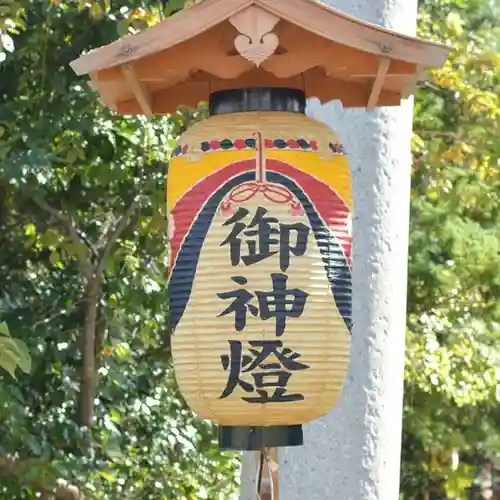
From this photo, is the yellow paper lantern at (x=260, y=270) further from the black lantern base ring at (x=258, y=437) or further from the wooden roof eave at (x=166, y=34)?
the wooden roof eave at (x=166, y=34)

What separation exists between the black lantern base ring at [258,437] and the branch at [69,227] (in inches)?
107

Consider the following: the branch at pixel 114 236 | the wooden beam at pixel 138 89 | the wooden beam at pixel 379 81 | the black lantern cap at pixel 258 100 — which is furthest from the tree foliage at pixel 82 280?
the black lantern cap at pixel 258 100

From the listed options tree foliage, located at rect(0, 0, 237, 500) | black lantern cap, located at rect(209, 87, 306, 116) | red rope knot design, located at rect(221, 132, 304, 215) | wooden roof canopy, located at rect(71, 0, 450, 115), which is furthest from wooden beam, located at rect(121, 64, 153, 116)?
tree foliage, located at rect(0, 0, 237, 500)

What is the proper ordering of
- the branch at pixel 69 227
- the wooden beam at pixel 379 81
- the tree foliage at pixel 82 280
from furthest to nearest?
the branch at pixel 69 227
the tree foliage at pixel 82 280
the wooden beam at pixel 379 81

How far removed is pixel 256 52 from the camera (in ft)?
7.49

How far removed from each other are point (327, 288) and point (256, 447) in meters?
0.37

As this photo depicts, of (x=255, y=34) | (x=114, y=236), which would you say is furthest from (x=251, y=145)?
(x=114, y=236)

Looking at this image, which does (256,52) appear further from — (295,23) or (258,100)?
(258,100)

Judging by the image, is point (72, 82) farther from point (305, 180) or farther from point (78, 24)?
point (305, 180)

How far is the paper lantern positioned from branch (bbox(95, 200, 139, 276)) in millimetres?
2618

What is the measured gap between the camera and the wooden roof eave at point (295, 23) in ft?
7.55

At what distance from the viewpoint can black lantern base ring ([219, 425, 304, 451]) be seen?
8.00 feet

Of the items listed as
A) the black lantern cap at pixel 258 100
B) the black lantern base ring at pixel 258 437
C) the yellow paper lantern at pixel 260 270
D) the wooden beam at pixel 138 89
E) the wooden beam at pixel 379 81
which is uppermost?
the wooden beam at pixel 379 81

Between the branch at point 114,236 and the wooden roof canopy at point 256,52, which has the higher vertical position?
the branch at point 114,236
